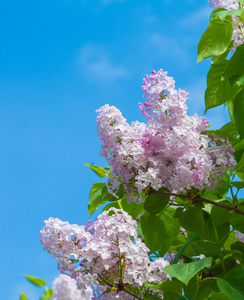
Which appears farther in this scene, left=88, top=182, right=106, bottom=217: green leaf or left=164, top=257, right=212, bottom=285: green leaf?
left=88, top=182, right=106, bottom=217: green leaf

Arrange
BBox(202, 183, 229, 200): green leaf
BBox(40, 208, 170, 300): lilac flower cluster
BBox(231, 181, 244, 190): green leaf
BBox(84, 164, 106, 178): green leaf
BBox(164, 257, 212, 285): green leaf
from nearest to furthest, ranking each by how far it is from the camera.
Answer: BBox(164, 257, 212, 285): green leaf < BBox(40, 208, 170, 300): lilac flower cluster < BBox(231, 181, 244, 190): green leaf < BBox(202, 183, 229, 200): green leaf < BBox(84, 164, 106, 178): green leaf

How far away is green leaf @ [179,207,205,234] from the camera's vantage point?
1.55m

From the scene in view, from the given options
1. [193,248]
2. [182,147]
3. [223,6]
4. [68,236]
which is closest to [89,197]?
[193,248]

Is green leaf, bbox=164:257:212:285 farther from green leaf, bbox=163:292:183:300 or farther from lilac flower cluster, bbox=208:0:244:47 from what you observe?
lilac flower cluster, bbox=208:0:244:47

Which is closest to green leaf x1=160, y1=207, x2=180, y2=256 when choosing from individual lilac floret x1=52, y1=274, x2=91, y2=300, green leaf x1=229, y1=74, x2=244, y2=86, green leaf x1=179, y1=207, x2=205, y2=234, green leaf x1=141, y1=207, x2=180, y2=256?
green leaf x1=141, y1=207, x2=180, y2=256

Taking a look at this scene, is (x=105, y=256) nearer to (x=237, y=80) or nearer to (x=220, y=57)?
(x=237, y=80)

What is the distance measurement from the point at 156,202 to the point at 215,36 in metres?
0.62

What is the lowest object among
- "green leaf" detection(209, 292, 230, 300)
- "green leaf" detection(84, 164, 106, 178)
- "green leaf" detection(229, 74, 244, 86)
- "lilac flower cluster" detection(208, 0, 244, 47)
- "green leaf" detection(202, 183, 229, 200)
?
"green leaf" detection(209, 292, 230, 300)

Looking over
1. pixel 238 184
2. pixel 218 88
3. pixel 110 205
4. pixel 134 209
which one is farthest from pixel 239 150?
pixel 110 205

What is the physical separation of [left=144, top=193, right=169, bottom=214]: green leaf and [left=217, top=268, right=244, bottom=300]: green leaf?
0.93 ft

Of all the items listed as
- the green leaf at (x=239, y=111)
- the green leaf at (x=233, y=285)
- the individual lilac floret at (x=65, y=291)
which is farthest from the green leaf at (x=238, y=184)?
the individual lilac floret at (x=65, y=291)

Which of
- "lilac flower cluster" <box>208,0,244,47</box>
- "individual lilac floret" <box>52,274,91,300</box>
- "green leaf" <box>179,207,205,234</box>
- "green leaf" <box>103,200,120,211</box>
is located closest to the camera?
"individual lilac floret" <box>52,274,91,300</box>

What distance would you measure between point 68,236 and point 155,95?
1.64 ft

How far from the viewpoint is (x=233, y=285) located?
1403 millimetres
